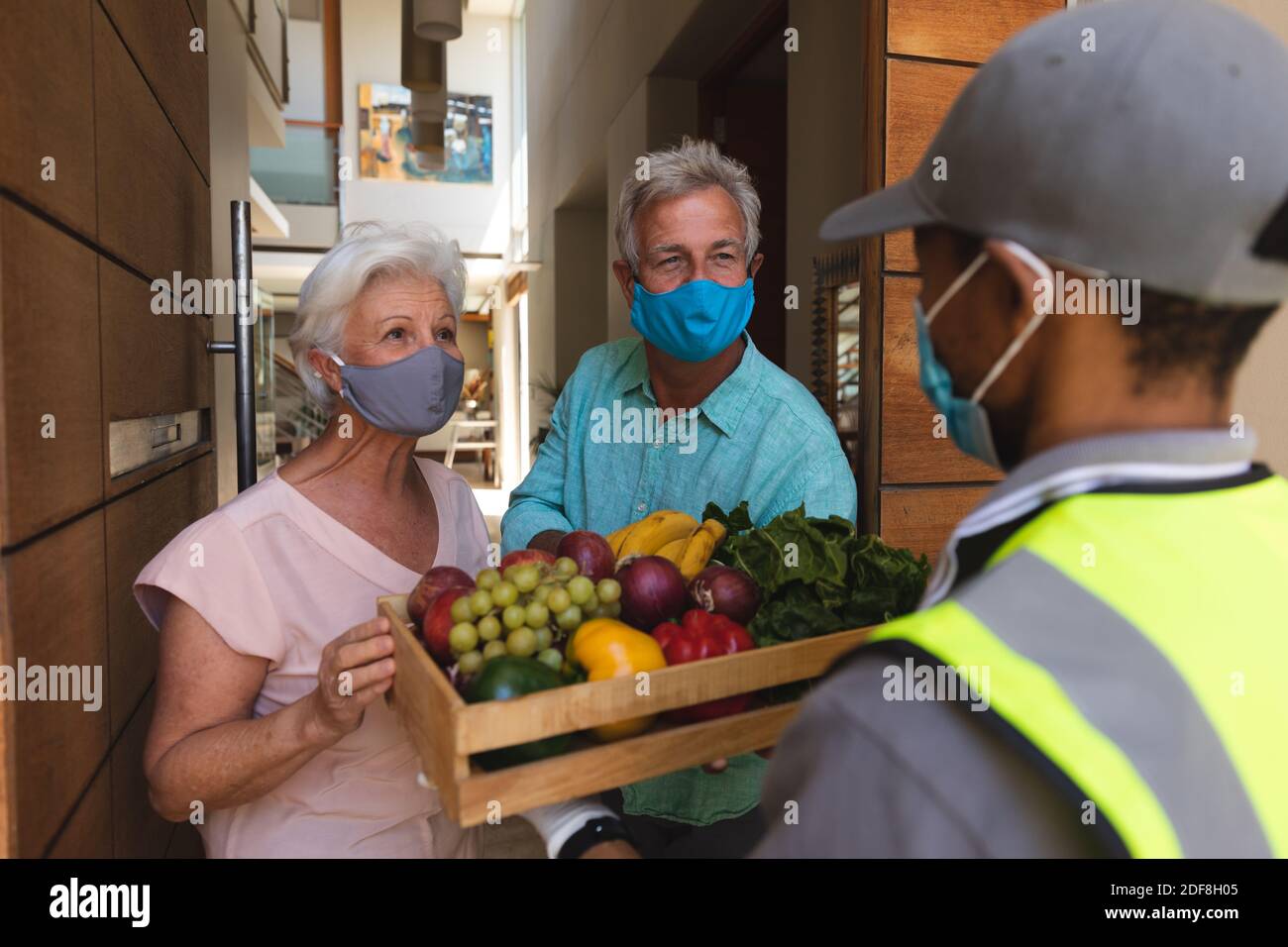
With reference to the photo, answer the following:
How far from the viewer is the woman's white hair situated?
1667 millimetres

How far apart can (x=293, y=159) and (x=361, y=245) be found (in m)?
11.8

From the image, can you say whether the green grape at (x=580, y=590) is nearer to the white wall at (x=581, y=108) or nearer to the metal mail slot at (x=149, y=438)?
the metal mail slot at (x=149, y=438)

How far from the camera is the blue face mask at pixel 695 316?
1.84m

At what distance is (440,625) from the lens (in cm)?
119

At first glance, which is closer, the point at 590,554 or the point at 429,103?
the point at 590,554

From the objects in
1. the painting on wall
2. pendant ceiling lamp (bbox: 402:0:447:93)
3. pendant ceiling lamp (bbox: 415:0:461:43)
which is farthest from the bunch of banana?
the painting on wall

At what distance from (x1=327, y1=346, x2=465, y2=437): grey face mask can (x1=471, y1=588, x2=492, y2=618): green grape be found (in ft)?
1.86

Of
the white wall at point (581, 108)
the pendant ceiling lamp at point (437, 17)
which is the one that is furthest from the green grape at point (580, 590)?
the pendant ceiling lamp at point (437, 17)

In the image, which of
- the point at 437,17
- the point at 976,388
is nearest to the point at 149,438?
the point at 976,388

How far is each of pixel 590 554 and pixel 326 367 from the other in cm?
69

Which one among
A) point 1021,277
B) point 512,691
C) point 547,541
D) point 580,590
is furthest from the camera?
point 547,541

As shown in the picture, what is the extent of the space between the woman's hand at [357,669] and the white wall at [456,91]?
47.5ft

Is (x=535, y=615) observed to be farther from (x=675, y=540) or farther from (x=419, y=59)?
(x=419, y=59)
